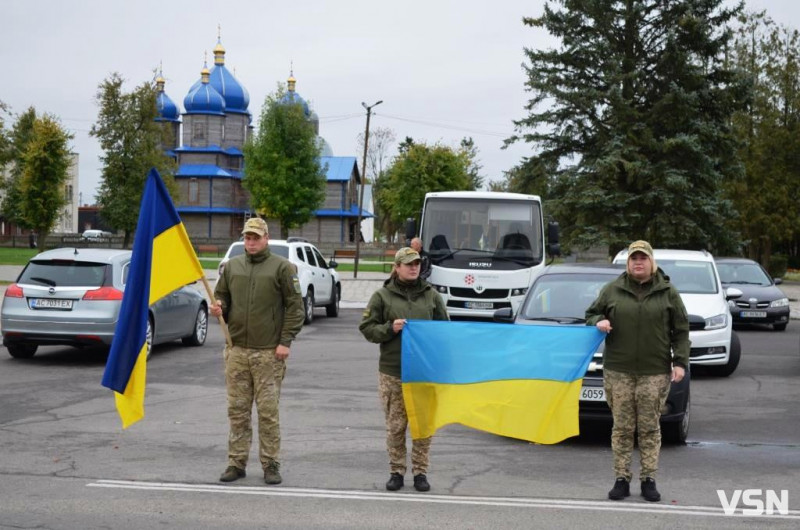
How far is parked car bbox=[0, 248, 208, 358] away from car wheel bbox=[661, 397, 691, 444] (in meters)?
7.98

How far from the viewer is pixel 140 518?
6676 millimetres

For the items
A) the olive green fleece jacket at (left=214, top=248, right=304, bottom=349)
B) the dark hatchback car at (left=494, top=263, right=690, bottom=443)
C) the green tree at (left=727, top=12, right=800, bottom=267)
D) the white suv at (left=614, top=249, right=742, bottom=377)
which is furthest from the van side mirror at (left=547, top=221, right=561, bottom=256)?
the green tree at (left=727, top=12, right=800, bottom=267)

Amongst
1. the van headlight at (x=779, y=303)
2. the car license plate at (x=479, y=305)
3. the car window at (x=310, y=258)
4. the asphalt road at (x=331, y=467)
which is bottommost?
the asphalt road at (x=331, y=467)

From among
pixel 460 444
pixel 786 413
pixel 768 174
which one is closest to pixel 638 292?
pixel 460 444

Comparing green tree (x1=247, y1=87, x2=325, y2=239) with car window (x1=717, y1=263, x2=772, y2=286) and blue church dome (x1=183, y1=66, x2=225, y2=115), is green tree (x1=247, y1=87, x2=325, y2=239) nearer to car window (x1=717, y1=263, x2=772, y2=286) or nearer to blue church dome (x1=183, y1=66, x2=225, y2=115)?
blue church dome (x1=183, y1=66, x2=225, y2=115)

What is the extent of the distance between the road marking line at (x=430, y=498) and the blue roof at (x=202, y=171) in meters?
86.9

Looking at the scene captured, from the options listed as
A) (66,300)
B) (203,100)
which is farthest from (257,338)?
(203,100)

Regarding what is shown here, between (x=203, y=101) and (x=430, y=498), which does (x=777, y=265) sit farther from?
(x=203, y=101)

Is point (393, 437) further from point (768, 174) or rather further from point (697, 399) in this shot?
point (768, 174)

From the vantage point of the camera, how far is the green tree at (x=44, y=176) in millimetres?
54406

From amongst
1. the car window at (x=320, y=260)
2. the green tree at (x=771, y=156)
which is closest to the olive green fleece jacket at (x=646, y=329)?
the car window at (x=320, y=260)

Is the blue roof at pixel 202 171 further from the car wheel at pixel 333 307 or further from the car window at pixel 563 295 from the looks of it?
the car window at pixel 563 295

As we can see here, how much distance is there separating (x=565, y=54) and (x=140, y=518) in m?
36.6

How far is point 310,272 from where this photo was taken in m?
24.1
